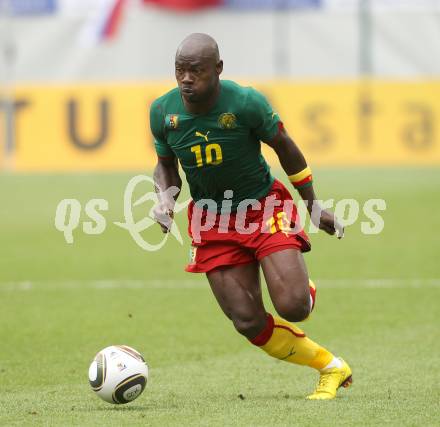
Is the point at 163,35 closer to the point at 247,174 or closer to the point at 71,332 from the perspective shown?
the point at 71,332

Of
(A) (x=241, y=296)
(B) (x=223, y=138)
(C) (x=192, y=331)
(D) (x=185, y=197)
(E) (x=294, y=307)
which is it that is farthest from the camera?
(D) (x=185, y=197)

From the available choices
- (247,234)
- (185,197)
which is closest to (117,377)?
(247,234)

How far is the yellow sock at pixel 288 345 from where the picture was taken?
25.9 ft

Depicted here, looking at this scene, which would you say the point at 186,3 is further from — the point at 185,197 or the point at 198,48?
the point at 198,48

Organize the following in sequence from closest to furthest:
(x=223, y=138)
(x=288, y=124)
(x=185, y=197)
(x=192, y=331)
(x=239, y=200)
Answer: (x=223, y=138)
(x=239, y=200)
(x=192, y=331)
(x=185, y=197)
(x=288, y=124)

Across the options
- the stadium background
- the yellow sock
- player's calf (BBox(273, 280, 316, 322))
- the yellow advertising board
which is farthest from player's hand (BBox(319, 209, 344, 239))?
the yellow advertising board

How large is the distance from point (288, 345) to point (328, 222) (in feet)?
2.79

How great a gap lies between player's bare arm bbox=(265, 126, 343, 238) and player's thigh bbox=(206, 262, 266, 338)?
1.77 ft

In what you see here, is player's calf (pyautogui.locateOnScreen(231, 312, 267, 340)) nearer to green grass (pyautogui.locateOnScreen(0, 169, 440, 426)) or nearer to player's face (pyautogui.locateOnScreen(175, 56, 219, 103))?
green grass (pyautogui.locateOnScreen(0, 169, 440, 426))

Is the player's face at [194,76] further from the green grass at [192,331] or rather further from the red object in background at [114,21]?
the red object in background at [114,21]

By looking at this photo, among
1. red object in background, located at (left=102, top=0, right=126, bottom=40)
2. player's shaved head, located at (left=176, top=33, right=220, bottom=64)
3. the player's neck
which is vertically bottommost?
red object in background, located at (left=102, top=0, right=126, bottom=40)

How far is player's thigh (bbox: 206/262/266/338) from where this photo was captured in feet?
25.5

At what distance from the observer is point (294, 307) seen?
7.55 metres

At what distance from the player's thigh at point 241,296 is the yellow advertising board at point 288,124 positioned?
19516 millimetres
